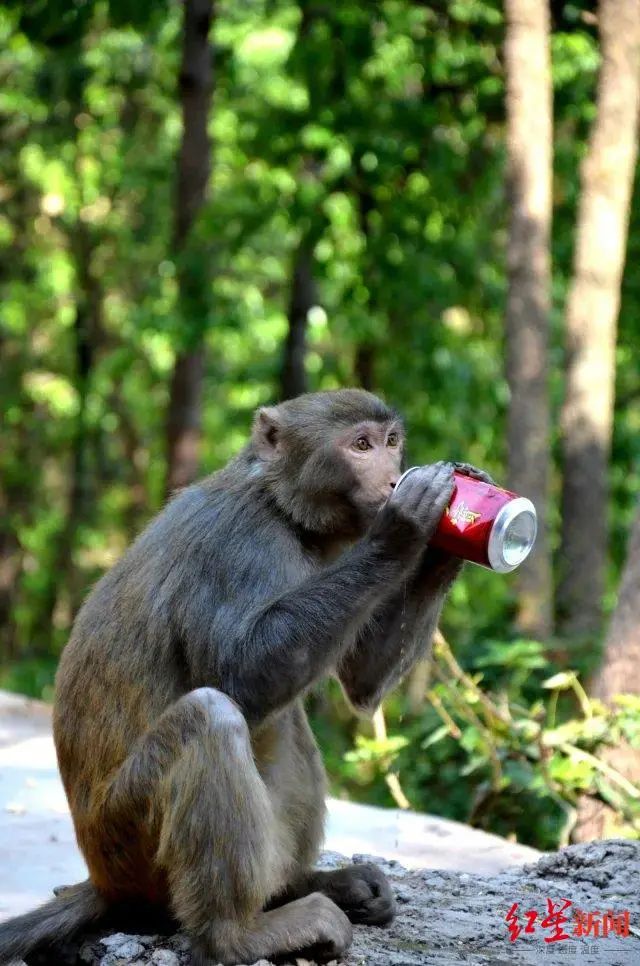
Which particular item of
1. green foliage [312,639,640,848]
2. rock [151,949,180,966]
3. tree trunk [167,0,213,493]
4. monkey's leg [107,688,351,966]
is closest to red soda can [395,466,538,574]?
monkey's leg [107,688,351,966]

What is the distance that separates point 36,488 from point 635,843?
15.9 metres

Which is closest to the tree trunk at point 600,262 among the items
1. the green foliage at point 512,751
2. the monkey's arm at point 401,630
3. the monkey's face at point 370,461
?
the green foliage at point 512,751

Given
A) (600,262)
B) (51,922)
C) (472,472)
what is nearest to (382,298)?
(600,262)

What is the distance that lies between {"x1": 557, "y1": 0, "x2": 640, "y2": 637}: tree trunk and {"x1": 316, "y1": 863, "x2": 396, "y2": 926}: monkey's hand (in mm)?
4794

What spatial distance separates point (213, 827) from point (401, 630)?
47.2 inches

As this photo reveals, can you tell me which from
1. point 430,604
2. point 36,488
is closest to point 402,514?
point 430,604

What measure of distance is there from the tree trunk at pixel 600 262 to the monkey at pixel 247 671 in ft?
15.8

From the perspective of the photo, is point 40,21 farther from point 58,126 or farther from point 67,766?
point 67,766

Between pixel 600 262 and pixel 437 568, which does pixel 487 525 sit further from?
pixel 600 262

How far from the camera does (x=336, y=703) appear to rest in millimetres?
14352

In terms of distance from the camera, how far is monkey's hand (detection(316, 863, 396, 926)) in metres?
4.70

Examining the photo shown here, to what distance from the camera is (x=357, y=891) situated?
4.70 metres

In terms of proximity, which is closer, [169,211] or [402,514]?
[402,514]

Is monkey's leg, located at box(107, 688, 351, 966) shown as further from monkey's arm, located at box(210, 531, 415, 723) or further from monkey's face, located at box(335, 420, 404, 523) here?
monkey's face, located at box(335, 420, 404, 523)
